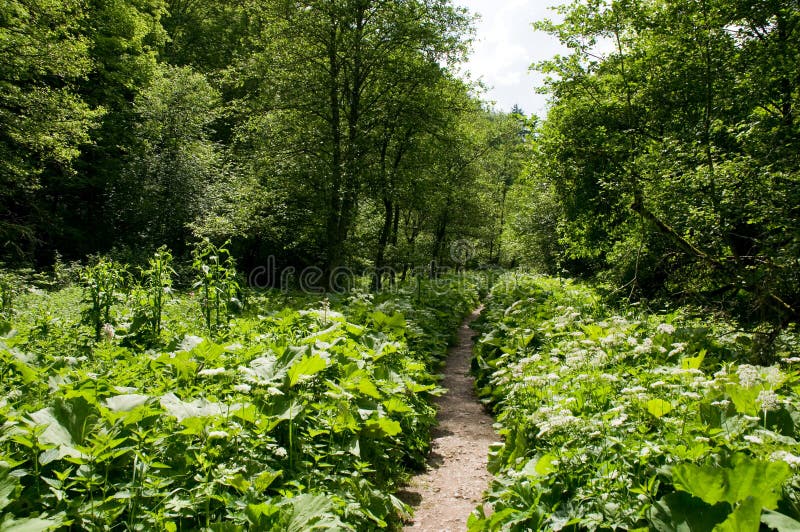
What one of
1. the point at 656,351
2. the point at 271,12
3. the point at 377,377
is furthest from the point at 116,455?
the point at 271,12

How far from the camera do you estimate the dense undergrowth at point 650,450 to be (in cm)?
235

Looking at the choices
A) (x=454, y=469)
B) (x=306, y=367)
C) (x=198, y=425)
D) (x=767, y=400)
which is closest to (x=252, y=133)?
(x=454, y=469)

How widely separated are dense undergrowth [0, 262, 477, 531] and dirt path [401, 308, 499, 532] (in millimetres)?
260

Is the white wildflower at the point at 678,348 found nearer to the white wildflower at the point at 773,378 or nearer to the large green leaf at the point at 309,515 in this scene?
the white wildflower at the point at 773,378

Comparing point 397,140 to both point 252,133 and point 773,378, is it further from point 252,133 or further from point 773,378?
point 773,378

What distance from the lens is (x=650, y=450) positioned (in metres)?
2.87

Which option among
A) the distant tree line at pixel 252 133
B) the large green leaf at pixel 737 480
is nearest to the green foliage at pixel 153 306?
the large green leaf at pixel 737 480

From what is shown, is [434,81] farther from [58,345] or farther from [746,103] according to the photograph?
[58,345]

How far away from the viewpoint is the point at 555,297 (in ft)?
36.1

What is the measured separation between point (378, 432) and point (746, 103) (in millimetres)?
8466

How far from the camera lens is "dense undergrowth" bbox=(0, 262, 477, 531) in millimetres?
2377

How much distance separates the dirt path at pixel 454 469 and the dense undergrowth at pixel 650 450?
1.50 feet

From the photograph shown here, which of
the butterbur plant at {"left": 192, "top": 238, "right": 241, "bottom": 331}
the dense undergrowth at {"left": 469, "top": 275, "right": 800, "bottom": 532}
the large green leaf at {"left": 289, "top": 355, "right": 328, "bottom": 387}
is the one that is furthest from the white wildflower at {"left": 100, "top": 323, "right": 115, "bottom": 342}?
the dense undergrowth at {"left": 469, "top": 275, "right": 800, "bottom": 532}

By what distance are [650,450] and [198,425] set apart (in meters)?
2.72
